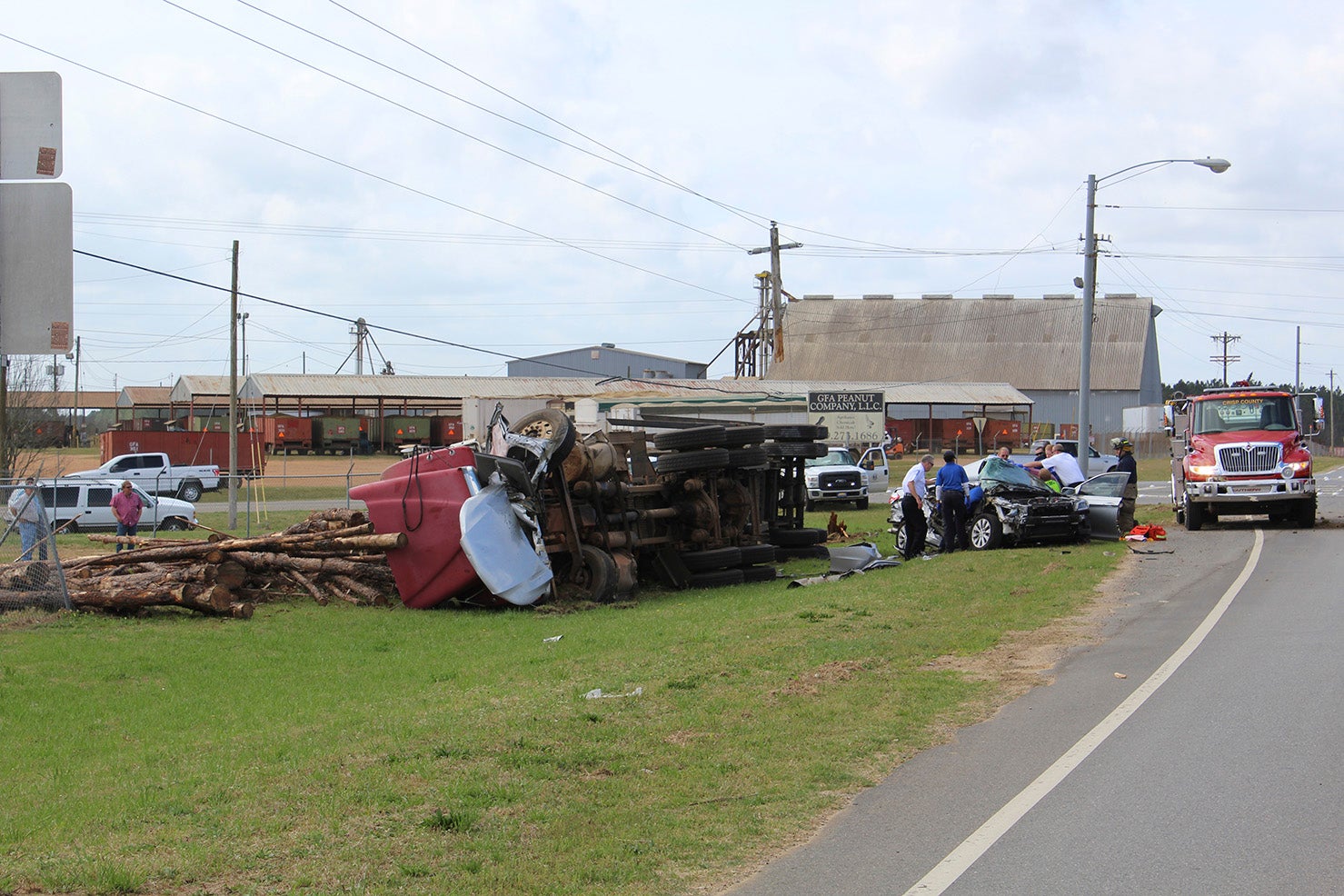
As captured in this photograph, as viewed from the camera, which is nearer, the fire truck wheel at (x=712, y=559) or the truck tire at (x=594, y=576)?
the truck tire at (x=594, y=576)

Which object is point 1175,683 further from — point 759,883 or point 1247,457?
point 1247,457

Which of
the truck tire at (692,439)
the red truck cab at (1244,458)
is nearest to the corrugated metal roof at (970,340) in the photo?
the red truck cab at (1244,458)

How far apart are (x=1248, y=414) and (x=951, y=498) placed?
27.6 feet

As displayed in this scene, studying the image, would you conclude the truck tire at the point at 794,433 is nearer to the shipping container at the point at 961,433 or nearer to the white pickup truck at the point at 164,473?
the white pickup truck at the point at 164,473

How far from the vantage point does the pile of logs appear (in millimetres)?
14648

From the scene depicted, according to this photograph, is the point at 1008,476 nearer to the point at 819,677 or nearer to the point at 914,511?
the point at 914,511

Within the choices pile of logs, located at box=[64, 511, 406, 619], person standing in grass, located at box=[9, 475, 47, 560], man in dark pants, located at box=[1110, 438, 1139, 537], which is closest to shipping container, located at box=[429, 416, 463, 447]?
man in dark pants, located at box=[1110, 438, 1139, 537]

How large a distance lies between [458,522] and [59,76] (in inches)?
356

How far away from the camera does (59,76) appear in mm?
7000

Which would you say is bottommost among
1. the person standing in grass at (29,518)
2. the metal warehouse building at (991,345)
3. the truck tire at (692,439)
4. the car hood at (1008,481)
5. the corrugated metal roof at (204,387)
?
the person standing in grass at (29,518)

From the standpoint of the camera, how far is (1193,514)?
937 inches

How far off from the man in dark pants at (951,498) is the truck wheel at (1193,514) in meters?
5.92

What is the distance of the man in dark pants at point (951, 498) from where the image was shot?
20.0m

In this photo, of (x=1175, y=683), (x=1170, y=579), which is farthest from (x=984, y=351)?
(x=1175, y=683)
